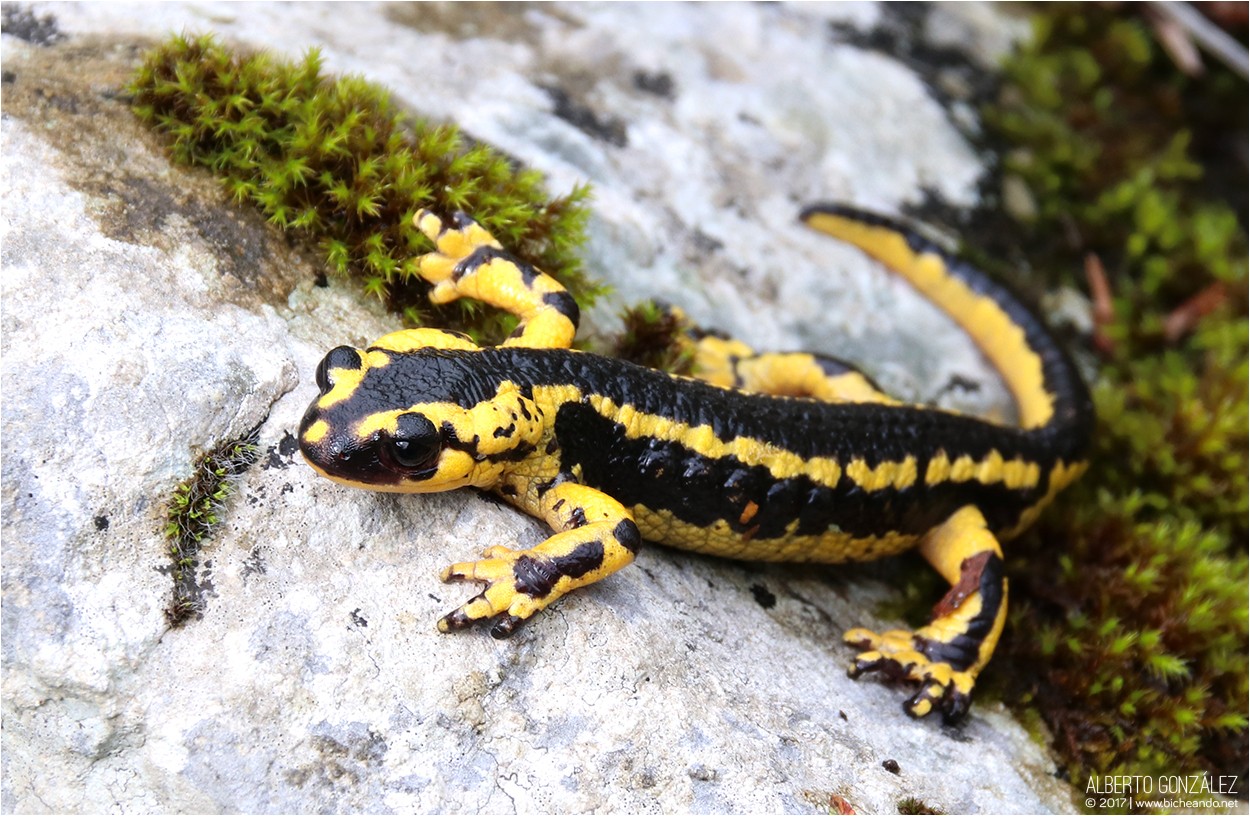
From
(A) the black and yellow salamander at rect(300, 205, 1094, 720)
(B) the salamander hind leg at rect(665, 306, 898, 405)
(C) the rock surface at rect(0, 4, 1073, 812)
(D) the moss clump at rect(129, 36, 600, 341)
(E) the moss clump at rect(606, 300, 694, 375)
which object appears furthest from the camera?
(B) the salamander hind leg at rect(665, 306, 898, 405)

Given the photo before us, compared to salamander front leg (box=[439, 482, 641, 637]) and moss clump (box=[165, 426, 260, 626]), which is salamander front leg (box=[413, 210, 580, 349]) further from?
moss clump (box=[165, 426, 260, 626])

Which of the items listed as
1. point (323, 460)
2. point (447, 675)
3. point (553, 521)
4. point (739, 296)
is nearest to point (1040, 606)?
point (739, 296)

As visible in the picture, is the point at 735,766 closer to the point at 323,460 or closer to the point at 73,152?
the point at 323,460

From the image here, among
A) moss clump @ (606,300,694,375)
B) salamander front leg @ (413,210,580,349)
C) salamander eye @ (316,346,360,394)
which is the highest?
salamander eye @ (316,346,360,394)

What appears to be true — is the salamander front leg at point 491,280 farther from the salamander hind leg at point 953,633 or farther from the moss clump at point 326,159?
the salamander hind leg at point 953,633

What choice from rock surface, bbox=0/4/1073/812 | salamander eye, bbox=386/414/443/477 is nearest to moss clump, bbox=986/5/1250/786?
rock surface, bbox=0/4/1073/812

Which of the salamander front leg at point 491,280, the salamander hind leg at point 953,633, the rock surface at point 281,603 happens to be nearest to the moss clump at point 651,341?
the rock surface at point 281,603

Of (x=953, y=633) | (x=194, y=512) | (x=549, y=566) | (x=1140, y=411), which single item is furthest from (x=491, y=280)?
(x=1140, y=411)

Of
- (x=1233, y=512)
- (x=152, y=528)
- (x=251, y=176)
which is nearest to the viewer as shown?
(x=152, y=528)
